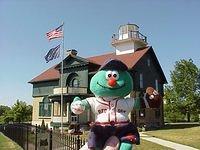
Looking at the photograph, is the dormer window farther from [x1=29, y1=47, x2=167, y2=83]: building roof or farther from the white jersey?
the white jersey

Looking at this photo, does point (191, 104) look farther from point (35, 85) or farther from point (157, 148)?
point (157, 148)

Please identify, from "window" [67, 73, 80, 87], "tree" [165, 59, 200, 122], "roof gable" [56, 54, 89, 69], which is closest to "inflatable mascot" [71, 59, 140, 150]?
"roof gable" [56, 54, 89, 69]

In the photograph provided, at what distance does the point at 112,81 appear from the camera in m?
6.33

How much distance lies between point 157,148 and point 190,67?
32625 mm

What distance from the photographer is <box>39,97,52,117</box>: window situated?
38.6 m

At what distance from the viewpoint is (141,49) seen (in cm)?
3462

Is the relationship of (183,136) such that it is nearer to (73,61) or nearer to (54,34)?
(54,34)

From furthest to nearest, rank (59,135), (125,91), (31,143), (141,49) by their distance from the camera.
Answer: (141,49) < (31,143) < (59,135) < (125,91)

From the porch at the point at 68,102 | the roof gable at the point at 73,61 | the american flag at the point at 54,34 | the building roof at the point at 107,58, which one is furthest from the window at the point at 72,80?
the american flag at the point at 54,34

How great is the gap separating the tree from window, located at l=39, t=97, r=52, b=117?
16636 millimetres

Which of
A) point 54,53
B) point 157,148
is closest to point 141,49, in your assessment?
point 54,53

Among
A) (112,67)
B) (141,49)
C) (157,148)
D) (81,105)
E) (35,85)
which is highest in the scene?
(141,49)

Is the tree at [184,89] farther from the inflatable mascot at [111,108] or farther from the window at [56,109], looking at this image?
the inflatable mascot at [111,108]

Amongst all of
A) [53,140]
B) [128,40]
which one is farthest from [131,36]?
[53,140]
